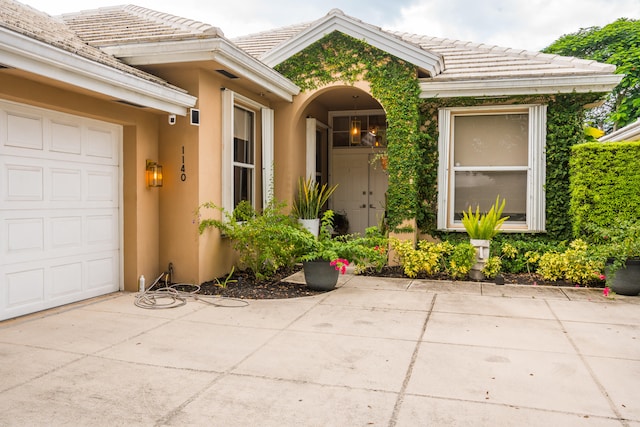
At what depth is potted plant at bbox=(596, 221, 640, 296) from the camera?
5.96 meters

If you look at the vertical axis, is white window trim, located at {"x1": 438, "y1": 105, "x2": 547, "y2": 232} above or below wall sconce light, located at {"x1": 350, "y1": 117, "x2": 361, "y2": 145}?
below

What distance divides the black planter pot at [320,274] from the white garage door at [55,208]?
2413 mm

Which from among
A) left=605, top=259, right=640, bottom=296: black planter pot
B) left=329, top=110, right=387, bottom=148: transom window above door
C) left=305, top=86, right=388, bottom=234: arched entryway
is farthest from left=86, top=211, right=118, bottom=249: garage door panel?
left=605, top=259, right=640, bottom=296: black planter pot

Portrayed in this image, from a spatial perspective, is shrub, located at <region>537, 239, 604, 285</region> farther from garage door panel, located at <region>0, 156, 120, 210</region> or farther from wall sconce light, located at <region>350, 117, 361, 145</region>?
garage door panel, located at <region>0, 156, 120, 210</region>

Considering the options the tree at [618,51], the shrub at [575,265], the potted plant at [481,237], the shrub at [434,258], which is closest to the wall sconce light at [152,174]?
the shrub at [434,258]

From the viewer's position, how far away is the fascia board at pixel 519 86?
285 inches

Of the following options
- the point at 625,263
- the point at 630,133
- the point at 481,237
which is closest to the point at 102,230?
the point at 481,237

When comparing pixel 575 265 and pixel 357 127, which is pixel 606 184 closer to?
pixel 575 265

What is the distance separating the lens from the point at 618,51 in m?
20.2

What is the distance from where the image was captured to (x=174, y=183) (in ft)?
20.8

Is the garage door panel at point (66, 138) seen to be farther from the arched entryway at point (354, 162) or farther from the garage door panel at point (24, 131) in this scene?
the arched entryway at point (354, 162)

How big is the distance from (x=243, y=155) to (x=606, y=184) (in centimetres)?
530

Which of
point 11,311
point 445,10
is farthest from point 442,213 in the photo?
point 445,10

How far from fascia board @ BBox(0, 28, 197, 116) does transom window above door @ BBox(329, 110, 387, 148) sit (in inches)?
217
